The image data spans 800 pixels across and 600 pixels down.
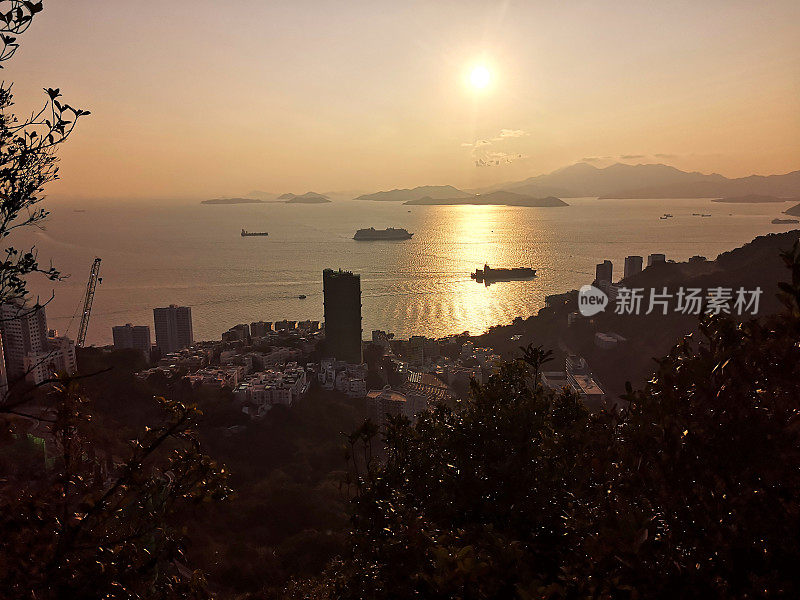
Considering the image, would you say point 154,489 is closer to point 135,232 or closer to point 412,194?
point 135,232

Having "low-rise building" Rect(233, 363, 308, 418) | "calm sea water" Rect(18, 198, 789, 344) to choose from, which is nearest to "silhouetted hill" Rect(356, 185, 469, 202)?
"calm sea water" Rect(18, 198, 789, 344)

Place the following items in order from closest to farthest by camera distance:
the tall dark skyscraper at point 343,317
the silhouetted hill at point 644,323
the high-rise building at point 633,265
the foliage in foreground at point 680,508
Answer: the foliage in foreground at point 680,508
the silhouetted hill at point 644,323
the tall dark skyscraper at point 343,317
the high-rise building at point 633,265

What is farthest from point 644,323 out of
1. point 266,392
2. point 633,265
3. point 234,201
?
point 234,201

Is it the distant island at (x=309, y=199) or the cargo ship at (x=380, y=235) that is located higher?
the distant island at (x=309, y=199)

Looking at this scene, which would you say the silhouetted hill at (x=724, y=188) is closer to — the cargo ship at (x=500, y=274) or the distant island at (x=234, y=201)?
the cargo ship at (x=500, y=274)

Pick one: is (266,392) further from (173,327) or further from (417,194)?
(417,194)

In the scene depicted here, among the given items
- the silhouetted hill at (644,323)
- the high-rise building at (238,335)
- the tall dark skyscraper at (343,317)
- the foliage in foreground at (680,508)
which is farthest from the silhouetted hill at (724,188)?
the foliage in foreground at (680,508)

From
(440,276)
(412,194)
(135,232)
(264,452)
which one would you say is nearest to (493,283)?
(440,276)
